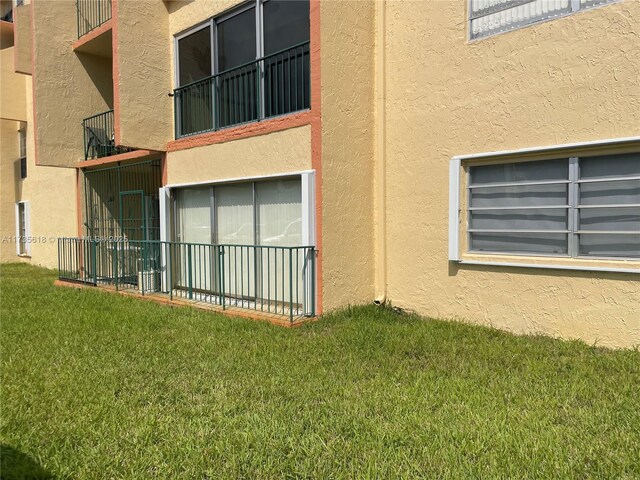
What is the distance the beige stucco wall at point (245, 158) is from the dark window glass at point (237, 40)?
5.32 ft

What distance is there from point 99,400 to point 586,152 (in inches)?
221

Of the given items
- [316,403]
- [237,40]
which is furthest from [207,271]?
[316,403]

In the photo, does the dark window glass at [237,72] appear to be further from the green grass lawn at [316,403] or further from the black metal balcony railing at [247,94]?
the green grass lawn at [316,403]

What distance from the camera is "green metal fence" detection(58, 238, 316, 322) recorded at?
21.9 ft

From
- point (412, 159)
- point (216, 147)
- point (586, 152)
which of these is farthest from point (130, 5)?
point (586, 152)

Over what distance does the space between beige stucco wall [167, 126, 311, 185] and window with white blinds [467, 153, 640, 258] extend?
247 centimetres

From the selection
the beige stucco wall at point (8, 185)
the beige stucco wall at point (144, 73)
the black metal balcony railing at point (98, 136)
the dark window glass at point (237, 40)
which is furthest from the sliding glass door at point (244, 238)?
the beige stucco wall at point (8, 185)

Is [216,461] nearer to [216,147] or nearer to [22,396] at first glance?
[22,396]

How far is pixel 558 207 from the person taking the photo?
5301 mm

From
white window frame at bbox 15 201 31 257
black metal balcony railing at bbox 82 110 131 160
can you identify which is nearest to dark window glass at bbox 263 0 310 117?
black metal balcony railing at bbox 82 110 131 160

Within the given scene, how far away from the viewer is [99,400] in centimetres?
373

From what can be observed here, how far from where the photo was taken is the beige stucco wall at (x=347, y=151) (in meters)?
6.30

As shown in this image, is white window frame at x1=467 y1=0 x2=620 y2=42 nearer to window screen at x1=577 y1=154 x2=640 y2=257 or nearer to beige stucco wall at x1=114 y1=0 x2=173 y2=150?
window screen at x1=577 y1=154 x2=640 y2=257

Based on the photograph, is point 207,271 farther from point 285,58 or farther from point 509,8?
point 509,8
